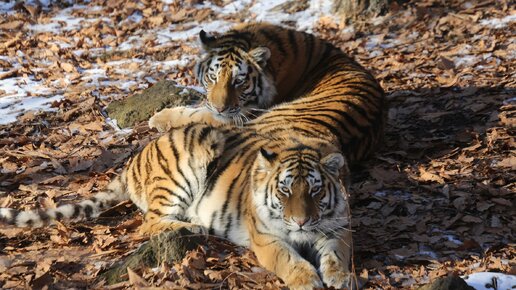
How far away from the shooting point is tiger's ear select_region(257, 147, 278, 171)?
4859 mm

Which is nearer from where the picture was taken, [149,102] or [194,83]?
[149,102]

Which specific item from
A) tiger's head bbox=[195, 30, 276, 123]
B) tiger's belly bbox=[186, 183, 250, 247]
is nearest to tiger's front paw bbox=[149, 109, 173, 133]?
tiger's head bbox=[195, 30, 276, 123]

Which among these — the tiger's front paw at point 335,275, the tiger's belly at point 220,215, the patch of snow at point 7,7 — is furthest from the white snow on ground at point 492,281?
the patch of snow at point 7,7

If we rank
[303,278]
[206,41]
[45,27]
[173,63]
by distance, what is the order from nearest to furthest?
1. [303,278]
2. [206,41]
3. [173,63]
4. [45,27]

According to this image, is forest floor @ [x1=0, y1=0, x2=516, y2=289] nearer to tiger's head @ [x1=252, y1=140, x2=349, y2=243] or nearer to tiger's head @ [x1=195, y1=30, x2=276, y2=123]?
tiger's head @ [x1=252, y1=140, x2=349, y2=243]

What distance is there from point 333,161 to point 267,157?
0.42 meters

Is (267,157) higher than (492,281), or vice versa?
(267,157)

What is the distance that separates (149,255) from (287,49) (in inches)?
123

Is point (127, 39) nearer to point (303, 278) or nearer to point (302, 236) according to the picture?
point (302, 236)

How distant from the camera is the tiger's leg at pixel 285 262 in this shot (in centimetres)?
444

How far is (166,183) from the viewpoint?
5.57 metres

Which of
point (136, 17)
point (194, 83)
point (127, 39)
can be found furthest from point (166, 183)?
point (136, 17)

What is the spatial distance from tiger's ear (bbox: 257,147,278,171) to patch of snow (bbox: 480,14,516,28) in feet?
17.4

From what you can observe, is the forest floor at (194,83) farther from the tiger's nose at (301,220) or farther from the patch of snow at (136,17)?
the tiger's nose at (301,220)
